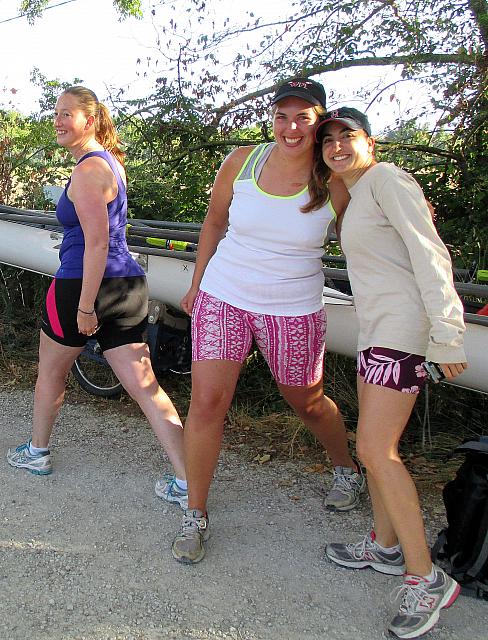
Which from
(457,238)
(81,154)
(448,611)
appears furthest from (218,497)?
(457,238)

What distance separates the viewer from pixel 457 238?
17.0 feet

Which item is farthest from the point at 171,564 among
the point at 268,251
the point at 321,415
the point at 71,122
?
the point at 71,122

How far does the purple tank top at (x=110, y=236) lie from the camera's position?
335 cm

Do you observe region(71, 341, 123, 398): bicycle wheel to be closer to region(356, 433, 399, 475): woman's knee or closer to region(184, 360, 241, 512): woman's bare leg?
region(184, 360, 241, 512): woman's bare leg

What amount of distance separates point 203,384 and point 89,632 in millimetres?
1027

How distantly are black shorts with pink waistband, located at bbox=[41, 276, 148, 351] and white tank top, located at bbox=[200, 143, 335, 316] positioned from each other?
0.61 metres

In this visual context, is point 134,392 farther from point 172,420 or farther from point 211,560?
point 211,560

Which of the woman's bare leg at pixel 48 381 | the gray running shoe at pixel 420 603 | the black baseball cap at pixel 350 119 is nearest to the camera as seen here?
the gray running shoe at pixel 420 603

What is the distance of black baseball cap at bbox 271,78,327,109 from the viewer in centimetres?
283

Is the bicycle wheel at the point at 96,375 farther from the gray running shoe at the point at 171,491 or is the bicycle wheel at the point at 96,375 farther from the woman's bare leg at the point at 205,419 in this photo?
the woman's bare leg at the point at 205,419

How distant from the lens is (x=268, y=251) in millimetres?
2936

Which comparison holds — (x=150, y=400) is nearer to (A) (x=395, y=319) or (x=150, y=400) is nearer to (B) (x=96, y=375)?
(A) (x=395, y=319)

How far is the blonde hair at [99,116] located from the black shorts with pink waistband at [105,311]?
65 centimetres

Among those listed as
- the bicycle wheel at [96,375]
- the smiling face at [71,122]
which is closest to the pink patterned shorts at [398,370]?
the smiling face at [71,122]
